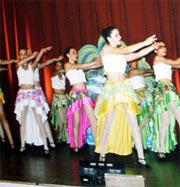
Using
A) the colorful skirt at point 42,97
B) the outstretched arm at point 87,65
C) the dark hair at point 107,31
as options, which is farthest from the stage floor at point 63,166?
the dark hair at point 107,31

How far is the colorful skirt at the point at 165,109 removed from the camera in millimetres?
2170

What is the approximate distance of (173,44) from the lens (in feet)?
7.14

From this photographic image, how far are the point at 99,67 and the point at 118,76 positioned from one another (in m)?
0.18

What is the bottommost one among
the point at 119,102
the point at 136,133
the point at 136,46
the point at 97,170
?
the point at 97,170

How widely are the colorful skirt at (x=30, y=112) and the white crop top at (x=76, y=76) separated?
312 mm

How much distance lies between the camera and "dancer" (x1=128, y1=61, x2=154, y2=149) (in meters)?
2.25

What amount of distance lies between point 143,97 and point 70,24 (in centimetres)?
73

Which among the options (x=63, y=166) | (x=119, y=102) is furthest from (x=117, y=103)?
(x=63, y=166)

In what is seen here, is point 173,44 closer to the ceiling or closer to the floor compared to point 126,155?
closer to the ceiling

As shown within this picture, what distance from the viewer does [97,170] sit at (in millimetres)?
2227

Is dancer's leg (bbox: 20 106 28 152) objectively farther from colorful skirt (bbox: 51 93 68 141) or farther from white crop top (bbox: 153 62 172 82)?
white crop top (bbox: 153 62 172 82)

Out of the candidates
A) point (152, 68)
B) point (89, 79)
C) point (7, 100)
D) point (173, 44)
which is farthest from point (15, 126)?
point (173, 44)

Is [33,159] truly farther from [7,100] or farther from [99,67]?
[99,67]

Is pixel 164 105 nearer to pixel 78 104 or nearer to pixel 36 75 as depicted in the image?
pixel 78 104
